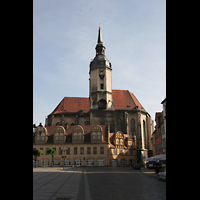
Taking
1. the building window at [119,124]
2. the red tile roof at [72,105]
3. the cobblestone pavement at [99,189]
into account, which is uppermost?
the red tile roof at [72,105]

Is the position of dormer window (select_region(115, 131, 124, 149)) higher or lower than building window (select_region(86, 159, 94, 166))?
higher

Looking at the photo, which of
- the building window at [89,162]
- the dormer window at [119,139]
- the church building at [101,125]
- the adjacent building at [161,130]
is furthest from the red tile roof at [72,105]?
the adjacent building at [161,130]

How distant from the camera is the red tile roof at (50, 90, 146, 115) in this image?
225 ft

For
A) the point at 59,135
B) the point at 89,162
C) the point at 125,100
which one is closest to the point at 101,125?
the point at 89,162

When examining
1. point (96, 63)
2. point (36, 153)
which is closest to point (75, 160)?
point (36, 153)

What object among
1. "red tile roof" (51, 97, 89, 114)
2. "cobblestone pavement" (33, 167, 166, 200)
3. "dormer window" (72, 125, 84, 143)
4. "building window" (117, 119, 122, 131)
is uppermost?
"red tile roof" (51, 97, 89, 114)

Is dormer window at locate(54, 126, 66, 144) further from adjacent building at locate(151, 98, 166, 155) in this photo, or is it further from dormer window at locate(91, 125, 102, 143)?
adjacent building at locate(151, 98, 166, 155)

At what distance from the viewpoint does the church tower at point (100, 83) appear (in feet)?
215

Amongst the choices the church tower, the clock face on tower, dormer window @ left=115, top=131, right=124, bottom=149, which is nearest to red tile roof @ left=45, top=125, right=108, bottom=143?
dormer window @ left=115, top=131, right=124, bottom=149

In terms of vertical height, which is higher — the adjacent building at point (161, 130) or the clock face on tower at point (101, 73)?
the clock face on tower at point (101, 73)

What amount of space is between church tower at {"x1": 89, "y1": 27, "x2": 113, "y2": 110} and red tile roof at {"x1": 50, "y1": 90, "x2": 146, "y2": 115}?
13.5 feet

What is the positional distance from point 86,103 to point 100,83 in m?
8.24

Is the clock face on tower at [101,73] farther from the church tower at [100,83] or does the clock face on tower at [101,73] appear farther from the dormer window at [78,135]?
the dormer window at [78,135]
